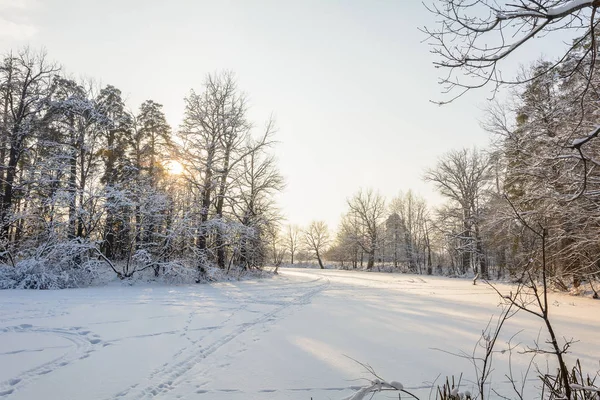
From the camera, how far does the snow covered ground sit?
3379mm

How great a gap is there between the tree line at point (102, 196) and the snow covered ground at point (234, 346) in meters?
4.73

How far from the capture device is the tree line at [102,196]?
42.7 feet

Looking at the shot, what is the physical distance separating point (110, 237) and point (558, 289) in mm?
19999

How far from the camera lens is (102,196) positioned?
13.5m

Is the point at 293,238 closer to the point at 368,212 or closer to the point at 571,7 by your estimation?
the point at 368,212

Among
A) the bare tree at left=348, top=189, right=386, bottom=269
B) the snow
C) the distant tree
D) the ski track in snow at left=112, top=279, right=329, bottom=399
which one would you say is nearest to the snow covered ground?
the ski track in snow at left=112, top=279, right=329, bottom=399

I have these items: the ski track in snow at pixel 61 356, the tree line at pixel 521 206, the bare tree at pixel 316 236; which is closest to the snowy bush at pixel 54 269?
the ski track in snow at pixel 61 356

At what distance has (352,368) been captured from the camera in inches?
153

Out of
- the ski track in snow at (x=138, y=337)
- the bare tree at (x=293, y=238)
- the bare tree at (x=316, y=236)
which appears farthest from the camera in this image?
the bare tree at (x=293, y=238)

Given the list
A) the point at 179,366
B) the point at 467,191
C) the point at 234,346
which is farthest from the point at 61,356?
the point at 467,191

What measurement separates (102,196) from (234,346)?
11554mm

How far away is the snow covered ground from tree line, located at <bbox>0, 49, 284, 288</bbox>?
15.5ft

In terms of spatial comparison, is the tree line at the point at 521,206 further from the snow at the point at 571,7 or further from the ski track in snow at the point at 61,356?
the ski track in snow at the point at 61,356

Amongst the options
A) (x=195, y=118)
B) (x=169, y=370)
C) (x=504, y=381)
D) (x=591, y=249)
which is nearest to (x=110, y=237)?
(x=195, y=118)
